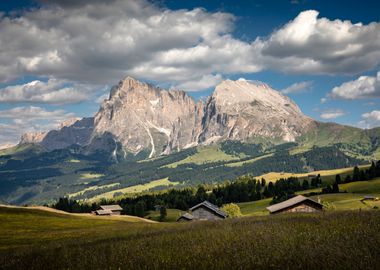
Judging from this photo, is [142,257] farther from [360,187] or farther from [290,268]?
[360,187]

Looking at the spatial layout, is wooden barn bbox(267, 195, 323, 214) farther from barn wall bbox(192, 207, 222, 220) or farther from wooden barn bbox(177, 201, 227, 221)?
barn wall bbox(192, 207, 222, 220)

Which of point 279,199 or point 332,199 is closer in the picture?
point 332,199

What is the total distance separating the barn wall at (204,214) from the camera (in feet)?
354

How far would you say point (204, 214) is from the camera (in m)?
108

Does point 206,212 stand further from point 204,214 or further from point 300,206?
point 300,206

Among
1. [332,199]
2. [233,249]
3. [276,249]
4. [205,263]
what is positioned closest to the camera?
[205,263]

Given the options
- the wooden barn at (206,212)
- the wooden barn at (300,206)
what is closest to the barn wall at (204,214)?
the wooden barn at (206,212)

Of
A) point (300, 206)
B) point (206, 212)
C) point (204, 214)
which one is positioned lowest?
point (204, 214)

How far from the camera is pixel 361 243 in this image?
12.1m

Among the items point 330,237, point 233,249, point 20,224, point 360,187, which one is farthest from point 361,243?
point 360,187

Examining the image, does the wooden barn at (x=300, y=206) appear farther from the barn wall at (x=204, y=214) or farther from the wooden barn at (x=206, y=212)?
the barn wall at (x=204, y=214)

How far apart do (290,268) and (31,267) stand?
33.7ft

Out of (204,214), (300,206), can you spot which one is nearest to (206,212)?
(204,214)

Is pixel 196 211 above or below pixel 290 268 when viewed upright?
below
